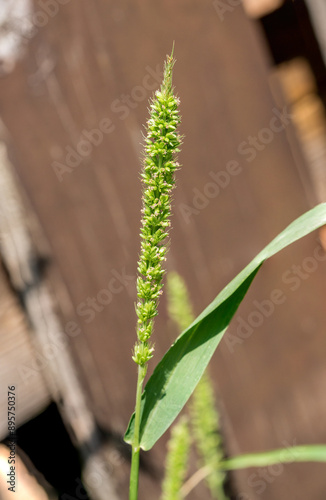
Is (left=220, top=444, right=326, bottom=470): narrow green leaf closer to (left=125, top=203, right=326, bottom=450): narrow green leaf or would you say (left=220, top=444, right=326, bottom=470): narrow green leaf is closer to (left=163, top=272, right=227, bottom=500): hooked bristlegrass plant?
(left=163, top=272, right=227, bottom=500): hooked bristlegrass plant

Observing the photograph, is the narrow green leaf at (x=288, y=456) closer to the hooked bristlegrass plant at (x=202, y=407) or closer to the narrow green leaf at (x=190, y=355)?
the hooked bristlegrass plant at (x=202, y=407)

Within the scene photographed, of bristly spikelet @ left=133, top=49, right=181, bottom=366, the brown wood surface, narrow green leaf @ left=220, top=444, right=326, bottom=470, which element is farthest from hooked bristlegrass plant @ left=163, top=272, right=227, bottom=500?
bristly spikelet @ left=133, top=49, right=181, bottom=366

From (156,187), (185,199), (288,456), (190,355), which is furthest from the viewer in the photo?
(185,199)

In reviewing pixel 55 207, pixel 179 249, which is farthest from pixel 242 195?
pixel 55 207

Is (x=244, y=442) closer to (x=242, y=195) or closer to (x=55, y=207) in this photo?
(x=242, y=195)

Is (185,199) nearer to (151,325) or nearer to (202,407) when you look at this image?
(202,407)

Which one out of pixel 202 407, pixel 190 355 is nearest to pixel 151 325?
pixel 190 355

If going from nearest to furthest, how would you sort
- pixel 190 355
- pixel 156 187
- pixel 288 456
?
pixel 156 187
pixel 190 355
pixel 288 456
